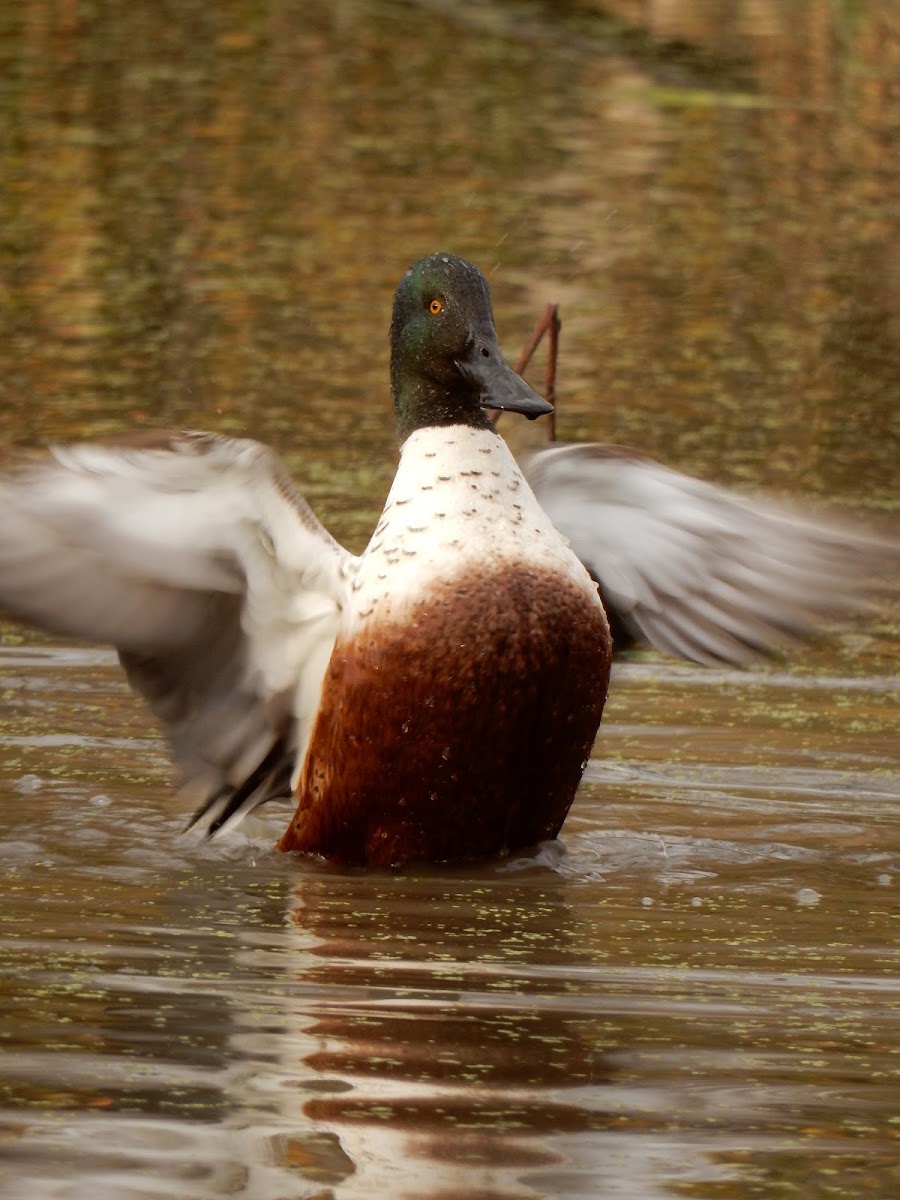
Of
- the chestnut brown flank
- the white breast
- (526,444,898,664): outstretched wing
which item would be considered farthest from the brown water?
the white breast

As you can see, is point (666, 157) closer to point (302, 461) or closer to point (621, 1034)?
point (302, 461)

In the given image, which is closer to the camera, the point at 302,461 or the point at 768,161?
the point at 302,461

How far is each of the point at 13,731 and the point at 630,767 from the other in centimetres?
148

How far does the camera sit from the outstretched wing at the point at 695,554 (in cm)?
514

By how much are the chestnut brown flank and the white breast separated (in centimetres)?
4

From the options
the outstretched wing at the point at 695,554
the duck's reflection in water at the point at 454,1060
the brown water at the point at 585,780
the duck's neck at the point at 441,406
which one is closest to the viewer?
the duck's reflection in water at the point at 454,1060

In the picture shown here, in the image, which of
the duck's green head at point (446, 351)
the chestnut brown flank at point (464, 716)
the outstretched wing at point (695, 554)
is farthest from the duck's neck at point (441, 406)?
the chestnut brown flank at point (464, 716)

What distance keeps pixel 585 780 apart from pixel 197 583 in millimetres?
1323

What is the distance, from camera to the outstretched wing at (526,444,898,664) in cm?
514

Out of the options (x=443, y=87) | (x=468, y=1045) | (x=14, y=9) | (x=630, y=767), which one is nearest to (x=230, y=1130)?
(x=468, y=1045)

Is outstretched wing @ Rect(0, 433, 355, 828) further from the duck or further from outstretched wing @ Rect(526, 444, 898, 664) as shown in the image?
outstretched wing @ Rect(526, 444, 898, 664)

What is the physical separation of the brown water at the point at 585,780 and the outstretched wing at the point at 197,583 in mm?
255

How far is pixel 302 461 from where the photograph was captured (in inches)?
327

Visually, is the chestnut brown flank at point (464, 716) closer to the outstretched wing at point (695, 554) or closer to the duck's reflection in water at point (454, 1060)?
the duck's reflection in water at point (454, 1060)
